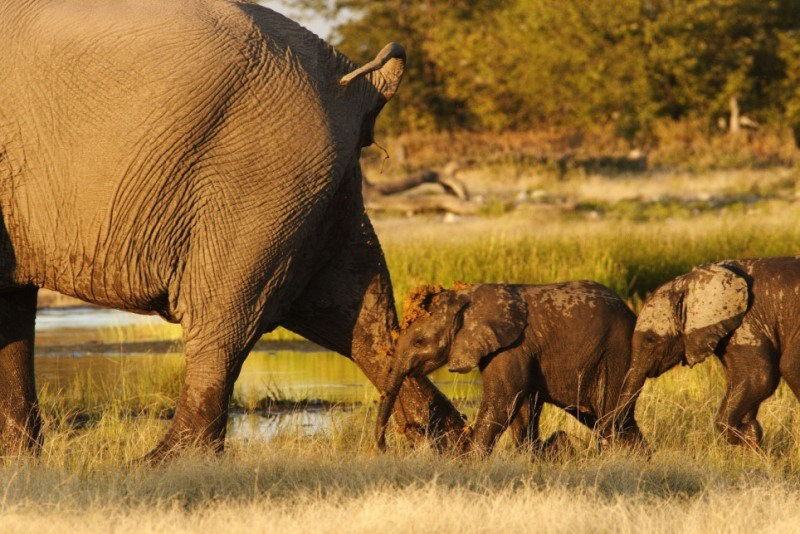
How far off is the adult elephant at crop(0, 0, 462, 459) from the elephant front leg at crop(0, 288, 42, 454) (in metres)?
0.30

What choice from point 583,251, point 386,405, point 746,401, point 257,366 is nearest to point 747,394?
point 746,401

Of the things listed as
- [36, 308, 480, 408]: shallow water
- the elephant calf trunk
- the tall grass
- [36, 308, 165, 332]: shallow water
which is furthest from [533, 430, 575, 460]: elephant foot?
[36, 308, 165, 332]: shallow water

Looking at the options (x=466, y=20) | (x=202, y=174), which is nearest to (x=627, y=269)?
(x=202, y=174)

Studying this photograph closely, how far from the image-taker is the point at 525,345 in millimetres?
7496

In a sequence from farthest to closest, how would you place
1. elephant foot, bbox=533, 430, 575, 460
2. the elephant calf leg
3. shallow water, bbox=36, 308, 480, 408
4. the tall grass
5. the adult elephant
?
1. the tall grass
2. shallow water, bbox=36, 308, 480, 408
3. the elephant calf leg
4. elephant foot, bbox=533, 430, 575, 460
5. the adult elephant

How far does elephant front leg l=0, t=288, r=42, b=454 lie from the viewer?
7565mm

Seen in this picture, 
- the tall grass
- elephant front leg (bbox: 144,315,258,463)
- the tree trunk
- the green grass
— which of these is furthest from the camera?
the tree trunk

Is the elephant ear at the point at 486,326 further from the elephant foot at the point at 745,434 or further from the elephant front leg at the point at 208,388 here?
the elephant foot at the point at 745,434

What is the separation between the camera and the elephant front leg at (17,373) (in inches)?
298

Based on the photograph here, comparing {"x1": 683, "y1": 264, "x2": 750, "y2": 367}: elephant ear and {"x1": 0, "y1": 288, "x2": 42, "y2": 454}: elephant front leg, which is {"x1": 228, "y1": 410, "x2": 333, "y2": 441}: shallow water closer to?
{"x1": 0, "y1": 288, "x2": 42, "y2": 454}: elephant front leg

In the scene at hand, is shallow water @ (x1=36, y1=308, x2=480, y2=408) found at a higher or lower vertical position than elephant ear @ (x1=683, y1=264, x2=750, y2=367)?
lower

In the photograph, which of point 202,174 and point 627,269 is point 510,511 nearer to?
point 202,174

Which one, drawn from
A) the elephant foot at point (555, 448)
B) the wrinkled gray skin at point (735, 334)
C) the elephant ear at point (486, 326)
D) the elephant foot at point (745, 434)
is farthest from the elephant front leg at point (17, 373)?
the elephant foot at point (745, 434)

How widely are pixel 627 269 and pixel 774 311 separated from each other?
793cm
